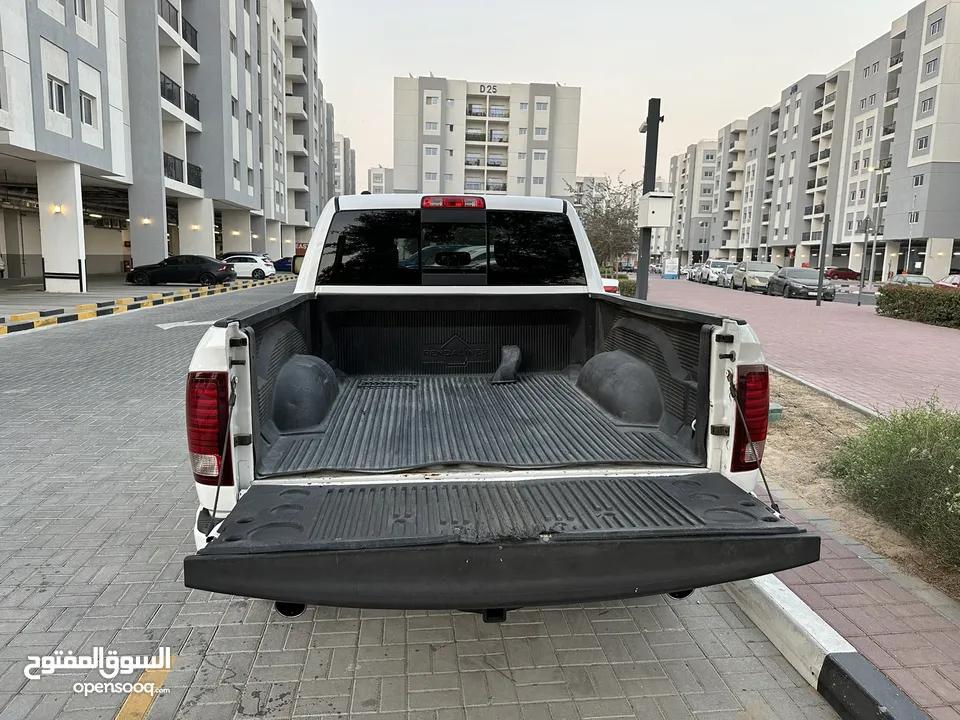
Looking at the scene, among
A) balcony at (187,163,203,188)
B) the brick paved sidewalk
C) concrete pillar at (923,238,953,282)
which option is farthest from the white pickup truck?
concrete pillar at (923,238,953,282)

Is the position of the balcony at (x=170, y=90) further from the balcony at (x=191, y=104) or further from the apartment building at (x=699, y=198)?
the apartment building at (x=699, y=198)

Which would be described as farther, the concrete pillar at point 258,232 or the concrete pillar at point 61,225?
the concrete pillar at point 258,232

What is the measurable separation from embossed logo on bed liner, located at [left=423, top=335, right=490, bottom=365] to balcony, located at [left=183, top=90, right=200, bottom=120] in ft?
107

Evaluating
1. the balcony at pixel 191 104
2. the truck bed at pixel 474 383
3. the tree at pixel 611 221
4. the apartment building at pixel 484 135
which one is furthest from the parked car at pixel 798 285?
the apartment building at pixel 484 135

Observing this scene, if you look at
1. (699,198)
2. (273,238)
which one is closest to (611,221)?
(273,238)

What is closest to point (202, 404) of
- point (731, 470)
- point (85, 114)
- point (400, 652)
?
point (400, 652)

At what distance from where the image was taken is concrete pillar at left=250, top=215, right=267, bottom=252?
1849 inches

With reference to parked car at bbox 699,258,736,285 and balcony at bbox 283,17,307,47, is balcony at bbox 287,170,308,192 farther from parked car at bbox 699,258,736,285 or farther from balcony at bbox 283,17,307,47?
parked car at bbox 699,258,736,285

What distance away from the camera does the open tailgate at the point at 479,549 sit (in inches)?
86.4

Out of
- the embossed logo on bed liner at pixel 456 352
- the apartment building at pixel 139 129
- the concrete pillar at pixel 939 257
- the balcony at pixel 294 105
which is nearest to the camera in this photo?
the embossed logo on bed liner at pixel 456 352

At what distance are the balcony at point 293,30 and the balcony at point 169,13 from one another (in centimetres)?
2588

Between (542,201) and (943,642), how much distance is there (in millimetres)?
3598

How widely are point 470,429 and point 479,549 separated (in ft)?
5.06

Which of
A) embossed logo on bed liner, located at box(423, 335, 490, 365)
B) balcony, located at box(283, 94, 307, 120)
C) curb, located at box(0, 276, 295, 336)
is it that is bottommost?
curb, located at box(0, 276, 295, 336)
